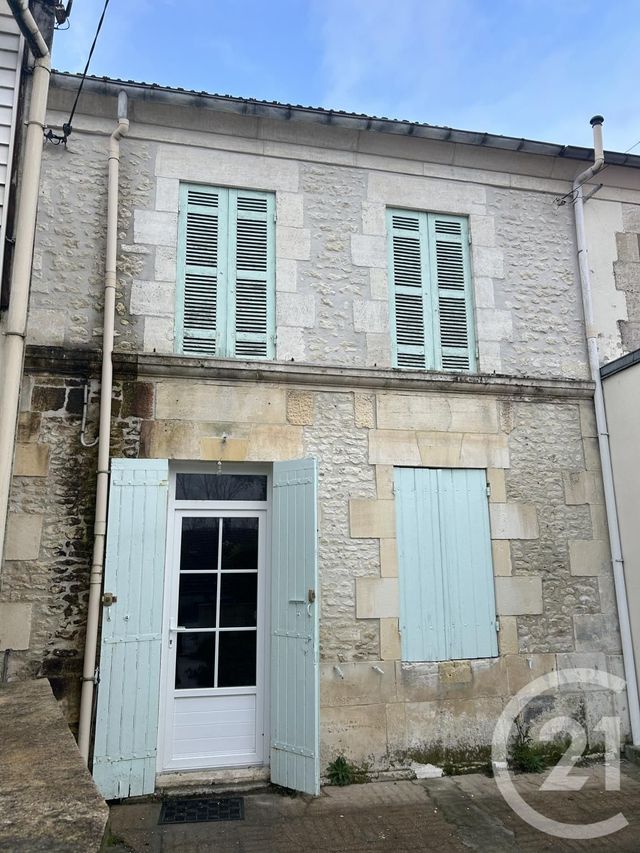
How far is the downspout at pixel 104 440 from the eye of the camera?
380 cm

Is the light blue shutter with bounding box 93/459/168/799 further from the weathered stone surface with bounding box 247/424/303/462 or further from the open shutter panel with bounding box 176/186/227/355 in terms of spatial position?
the open shutter panel with bounding box 176/186/227/355

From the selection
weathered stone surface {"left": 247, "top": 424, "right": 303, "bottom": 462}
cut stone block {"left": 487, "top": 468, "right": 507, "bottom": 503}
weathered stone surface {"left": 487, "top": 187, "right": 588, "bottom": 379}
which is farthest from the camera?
weathered stone surface {"left": 487, "top": 187, "right": 588, "bottom": 379}

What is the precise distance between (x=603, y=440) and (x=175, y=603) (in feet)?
12.2

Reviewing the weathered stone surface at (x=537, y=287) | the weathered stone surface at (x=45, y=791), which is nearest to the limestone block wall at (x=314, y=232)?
the weathered stone surface at (x=537, y=287)

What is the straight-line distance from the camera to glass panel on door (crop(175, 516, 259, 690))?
165 inches

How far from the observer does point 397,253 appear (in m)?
5.07

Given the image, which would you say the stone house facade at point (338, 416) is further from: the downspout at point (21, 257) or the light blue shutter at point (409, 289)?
the downspout at point (21, 257)

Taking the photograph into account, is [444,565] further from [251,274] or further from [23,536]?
[23,536]

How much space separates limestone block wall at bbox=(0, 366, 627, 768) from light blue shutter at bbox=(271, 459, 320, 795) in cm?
35

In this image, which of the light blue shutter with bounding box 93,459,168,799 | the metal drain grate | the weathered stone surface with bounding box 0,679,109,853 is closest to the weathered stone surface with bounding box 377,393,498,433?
the light blue shutter with bounding box 93,459,168,799

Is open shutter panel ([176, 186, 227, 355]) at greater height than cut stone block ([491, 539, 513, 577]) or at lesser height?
greater

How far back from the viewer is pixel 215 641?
13.9 ft

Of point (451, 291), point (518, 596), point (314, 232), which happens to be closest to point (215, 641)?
point (518, 596)

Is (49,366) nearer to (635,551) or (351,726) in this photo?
(351,726)
